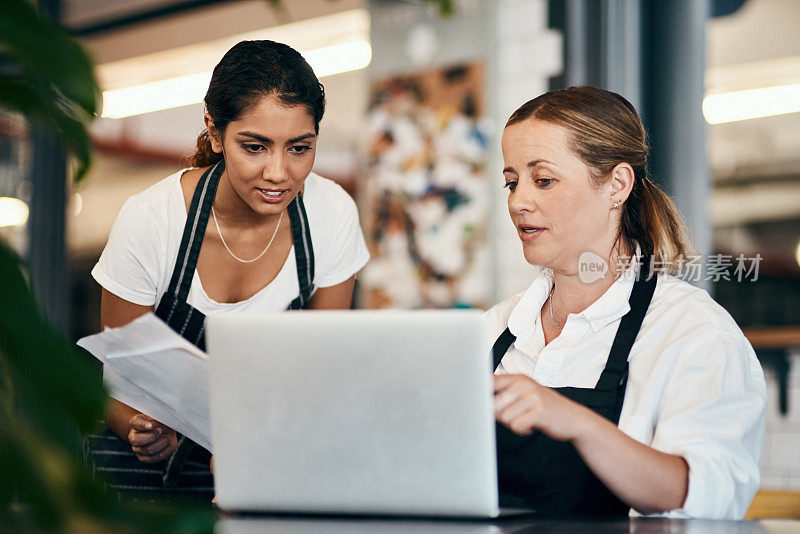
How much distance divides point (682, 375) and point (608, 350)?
221 millimetres

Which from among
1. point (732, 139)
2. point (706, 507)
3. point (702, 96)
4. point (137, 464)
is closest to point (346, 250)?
point (137, 464)

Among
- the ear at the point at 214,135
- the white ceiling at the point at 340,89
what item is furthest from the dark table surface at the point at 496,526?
the white ceiling at the point at 340,89

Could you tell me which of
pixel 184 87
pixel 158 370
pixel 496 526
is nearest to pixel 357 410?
pixel 496 526

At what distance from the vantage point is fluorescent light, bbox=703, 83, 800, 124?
3027 millimetres

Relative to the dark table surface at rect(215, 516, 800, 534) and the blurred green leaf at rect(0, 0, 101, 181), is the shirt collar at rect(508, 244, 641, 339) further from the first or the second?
the blurred green leaf at rect(0, 0, 101, 181)

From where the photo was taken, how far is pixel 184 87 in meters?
4.69

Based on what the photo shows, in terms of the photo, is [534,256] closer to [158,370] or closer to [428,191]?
[158,370]

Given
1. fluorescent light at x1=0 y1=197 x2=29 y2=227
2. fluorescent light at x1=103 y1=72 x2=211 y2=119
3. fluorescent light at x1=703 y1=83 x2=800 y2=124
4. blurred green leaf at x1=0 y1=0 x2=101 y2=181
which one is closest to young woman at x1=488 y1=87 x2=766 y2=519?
blurred green leaf at x1=0 y1=0 x2=101 y2=181

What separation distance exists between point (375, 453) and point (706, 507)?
22.7 inches

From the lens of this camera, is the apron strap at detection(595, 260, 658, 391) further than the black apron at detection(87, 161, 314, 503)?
No

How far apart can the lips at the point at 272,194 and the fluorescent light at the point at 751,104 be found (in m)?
1.85

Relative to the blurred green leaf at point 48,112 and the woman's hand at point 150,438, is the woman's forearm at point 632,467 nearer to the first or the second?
the woman's hand at point 150,438

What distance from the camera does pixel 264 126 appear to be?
169cm

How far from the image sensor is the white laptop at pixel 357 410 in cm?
104
